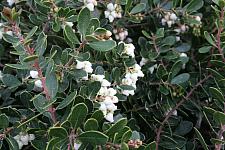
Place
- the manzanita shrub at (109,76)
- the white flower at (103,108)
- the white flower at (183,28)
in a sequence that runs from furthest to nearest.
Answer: the white flower at (183,28) → the white flower at (103,108) → the manzanita shrub at (109,76)

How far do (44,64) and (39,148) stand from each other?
Answer: 0.83 feet

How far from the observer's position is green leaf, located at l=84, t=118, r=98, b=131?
1.16 metres

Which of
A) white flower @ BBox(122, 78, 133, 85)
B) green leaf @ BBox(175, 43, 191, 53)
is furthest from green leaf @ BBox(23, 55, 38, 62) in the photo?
green leaf @ BBox(175, 43, 191, 53)

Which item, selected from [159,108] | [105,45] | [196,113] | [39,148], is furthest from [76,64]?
[196,113]

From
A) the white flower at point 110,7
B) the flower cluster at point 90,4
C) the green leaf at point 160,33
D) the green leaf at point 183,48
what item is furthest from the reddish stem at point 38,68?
the green leaf at point 183,48

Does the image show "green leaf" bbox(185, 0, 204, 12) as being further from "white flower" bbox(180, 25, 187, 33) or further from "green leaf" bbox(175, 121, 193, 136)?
"green leaf" bbox(175, 121, 193, 136)

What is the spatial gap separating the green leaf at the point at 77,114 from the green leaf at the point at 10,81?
39 centimetres

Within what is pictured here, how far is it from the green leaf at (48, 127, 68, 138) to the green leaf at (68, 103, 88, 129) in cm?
Answer: 4

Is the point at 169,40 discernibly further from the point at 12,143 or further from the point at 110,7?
the point at 12,143

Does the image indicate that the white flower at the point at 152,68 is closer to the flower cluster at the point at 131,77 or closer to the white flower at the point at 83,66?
the flower cluster at the point at 131,77

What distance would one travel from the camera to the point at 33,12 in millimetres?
1791

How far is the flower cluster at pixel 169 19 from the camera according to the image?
1867 mm

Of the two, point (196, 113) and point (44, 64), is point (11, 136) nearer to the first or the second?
point (44, 64)

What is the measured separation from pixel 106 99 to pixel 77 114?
23cm
